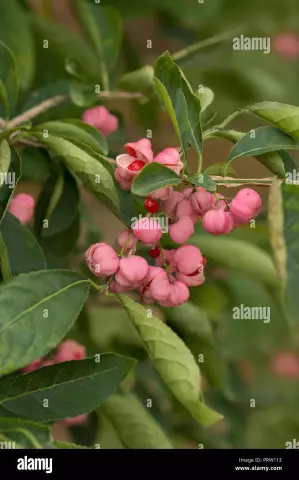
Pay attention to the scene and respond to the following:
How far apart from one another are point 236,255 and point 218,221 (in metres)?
0.33

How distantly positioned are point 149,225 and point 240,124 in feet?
1.22

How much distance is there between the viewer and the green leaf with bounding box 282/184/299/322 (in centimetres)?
54

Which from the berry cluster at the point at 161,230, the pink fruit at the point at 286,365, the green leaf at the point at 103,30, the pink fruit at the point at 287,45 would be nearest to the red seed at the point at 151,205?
the berry cluster at the point at 161,230

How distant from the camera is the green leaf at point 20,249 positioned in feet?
2.37

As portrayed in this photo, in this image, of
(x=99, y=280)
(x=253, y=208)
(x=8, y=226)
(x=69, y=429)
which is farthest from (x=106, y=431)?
(x=253, y=208)

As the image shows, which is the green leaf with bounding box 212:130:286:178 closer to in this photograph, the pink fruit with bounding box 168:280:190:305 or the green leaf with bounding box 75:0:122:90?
the pink fruit with bounding box 168:280:190:305

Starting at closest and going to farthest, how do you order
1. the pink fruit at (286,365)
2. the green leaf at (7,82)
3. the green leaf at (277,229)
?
the green leaf at (277,229)
the green leaf at (7,82)
the pink fruit at (286,365)

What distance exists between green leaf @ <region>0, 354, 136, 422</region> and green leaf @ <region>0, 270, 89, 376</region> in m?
0.07

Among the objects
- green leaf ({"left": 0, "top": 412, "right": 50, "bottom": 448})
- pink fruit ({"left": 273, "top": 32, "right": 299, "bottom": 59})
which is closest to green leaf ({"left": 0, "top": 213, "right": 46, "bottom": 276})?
green leaf ({"left": 0, "top": 412, "right": 50, "bottom": 448})

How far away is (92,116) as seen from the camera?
84 centimetres

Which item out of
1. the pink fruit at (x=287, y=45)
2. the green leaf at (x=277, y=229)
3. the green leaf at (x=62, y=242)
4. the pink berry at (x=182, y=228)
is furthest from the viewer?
the pink fruit at (x=287, y=45)

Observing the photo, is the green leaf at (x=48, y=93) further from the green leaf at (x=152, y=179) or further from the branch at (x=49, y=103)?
the green leaf at (x=152, y=179)

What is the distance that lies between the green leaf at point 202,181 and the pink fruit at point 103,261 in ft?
0.28
